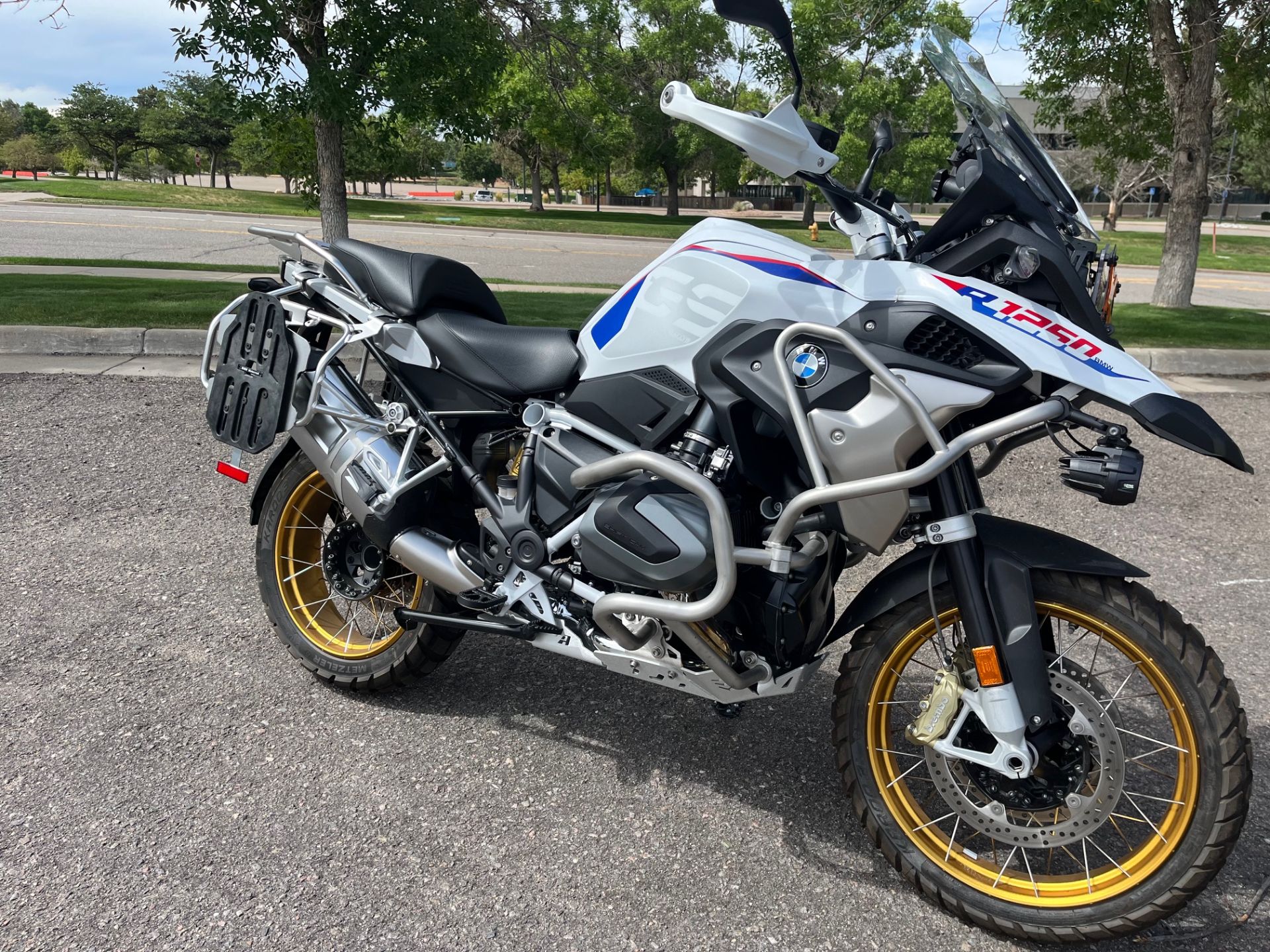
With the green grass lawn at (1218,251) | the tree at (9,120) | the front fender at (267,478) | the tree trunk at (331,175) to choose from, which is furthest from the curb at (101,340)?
the tree at (9,120)

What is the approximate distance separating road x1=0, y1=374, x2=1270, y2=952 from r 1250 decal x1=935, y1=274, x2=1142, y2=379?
1.46 metres

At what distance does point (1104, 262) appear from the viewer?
2314mm

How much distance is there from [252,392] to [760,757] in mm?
2099

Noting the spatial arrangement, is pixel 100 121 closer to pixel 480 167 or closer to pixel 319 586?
pixel 480 167

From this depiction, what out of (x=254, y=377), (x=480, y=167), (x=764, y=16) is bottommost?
(x=254, y=377)

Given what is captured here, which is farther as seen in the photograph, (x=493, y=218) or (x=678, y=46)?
(x=678, y=46)

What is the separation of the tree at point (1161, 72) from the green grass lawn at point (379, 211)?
12.2 m

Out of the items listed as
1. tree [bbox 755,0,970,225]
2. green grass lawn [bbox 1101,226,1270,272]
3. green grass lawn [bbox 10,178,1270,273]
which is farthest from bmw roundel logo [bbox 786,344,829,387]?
tree [bbox 755,0,970,225]

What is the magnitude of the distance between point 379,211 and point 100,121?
104ft

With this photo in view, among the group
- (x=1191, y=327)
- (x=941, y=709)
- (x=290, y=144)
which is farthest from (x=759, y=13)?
(x=1191, y=327)

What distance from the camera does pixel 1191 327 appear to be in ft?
35.6

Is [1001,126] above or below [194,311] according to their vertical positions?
above

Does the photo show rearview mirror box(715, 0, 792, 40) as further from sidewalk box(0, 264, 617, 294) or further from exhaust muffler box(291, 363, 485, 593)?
sidewalk box(0, 264, 617, 294)

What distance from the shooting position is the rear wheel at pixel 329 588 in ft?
11.4
